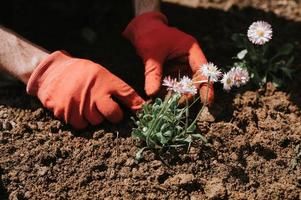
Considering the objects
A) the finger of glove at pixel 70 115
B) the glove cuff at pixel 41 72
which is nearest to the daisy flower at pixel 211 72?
the finger of glove at pixel 70 115

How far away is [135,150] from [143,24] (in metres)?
0.61

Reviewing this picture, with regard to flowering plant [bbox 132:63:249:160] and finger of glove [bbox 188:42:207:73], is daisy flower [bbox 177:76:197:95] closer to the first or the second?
flowering plant [bbox 132:63:249:160]

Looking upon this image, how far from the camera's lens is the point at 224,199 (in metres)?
2.30

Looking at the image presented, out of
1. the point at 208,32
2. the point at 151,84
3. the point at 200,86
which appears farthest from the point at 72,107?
the point at 208,32

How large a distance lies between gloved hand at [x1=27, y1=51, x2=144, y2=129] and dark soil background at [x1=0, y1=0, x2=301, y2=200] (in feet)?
0.29

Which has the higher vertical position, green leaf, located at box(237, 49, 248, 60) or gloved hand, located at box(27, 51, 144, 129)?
green leaf, located at box(237, 49, 248, 60)

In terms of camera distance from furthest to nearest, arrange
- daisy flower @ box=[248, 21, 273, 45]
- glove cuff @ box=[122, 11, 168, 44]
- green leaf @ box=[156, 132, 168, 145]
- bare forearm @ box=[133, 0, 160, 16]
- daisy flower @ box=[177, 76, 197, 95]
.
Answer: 1. bare forearm @ box=[133, 0, 160, 16]
2. glove cuff @ box=[122, 11, 168, 44]
3. daisy flower @ box=[248, 21, 273, 45]
4. green leaf @ box=[156, 132, 168, 145]
5. daisy flower @ box=[177, 76, 197, 95]

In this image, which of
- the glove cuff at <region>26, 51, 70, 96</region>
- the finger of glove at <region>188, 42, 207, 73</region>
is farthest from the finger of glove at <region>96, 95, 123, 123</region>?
the finger of glove at <region>188, 42, 207, 73</region>

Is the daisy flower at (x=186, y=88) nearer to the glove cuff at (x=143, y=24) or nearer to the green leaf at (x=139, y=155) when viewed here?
the green leaf at (x=139, y=155)

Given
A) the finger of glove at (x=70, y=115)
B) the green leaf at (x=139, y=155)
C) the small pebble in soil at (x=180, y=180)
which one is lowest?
the small pebble in soil at (x=180, y=180)

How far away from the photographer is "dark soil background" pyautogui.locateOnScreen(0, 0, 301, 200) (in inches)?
90.7

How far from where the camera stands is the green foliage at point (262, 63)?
106 inches

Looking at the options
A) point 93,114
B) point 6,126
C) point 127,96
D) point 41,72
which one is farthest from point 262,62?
point 6,126

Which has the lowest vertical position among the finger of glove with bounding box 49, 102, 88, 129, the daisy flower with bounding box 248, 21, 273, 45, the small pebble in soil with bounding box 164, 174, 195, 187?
the small pebble in soil with bounding box 164, 174, 195, 187
